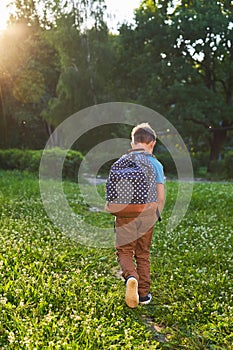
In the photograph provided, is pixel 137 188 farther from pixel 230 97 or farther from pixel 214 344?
pixel 230 97

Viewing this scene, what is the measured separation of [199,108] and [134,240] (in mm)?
22420

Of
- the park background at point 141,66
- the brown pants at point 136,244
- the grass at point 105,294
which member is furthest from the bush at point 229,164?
the brown pants at point 136,244

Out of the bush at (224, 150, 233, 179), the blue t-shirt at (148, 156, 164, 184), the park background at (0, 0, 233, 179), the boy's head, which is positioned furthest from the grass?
the park background at (0, 0, 233, 179)

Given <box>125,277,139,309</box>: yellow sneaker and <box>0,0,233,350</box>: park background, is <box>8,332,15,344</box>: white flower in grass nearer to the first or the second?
<box>0,0,233,350</box>: park background

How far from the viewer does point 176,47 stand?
27781 millimetres

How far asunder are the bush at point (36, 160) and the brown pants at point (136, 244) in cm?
1493

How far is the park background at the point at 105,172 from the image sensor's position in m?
4.26

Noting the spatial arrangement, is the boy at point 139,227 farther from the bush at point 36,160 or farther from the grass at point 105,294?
the bush at point 36,160

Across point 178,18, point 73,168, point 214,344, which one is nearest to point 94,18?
point 178,18

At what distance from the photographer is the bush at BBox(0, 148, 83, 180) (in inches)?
782

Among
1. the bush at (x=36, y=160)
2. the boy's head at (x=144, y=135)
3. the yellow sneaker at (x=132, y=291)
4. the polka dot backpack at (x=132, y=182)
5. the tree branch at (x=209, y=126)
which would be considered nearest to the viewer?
the yellow sneaker at (x=132, y=291)

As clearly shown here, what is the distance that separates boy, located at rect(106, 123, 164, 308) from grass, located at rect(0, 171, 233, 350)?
0.26 meters

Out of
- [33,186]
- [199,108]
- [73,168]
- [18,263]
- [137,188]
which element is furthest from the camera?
[199,108]

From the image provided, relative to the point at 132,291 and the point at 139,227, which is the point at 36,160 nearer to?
the point at 139,227
